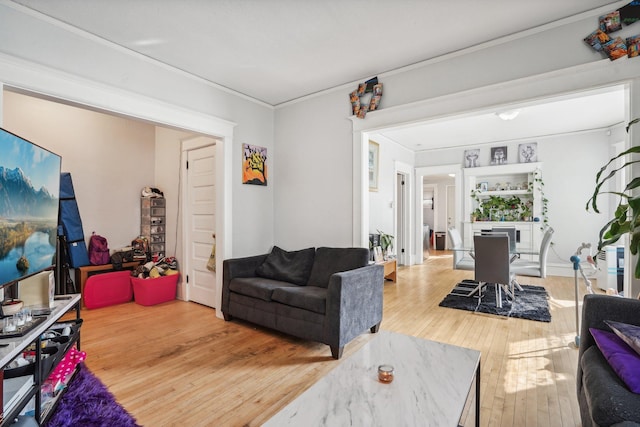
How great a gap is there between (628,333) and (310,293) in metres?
2.08

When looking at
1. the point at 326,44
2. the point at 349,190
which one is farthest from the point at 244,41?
the point at 349,190

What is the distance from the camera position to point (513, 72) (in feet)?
8.49

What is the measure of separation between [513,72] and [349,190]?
1810 mm

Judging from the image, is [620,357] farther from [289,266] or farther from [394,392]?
[289,266]

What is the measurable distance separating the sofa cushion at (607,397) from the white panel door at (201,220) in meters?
3.47

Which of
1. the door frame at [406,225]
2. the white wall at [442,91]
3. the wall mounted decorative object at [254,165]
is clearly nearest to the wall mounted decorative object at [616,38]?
the white wall at [442,91]

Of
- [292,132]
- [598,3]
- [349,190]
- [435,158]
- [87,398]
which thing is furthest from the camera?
[435,158]

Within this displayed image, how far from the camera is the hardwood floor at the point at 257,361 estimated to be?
1940mm

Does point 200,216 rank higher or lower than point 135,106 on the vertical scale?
lower

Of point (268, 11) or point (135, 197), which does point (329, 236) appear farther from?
point (135, 197)

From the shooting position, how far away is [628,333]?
145cm

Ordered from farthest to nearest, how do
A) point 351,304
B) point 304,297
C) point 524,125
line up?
point 524,125 → point 304,297 → point 351,304

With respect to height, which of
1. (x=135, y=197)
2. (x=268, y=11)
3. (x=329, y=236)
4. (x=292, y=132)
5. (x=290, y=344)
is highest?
(x=268, y=11)

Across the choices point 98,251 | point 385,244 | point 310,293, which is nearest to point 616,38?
point 310,293
